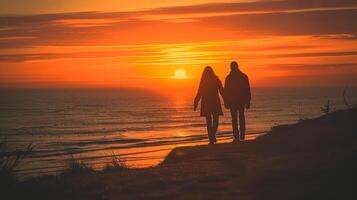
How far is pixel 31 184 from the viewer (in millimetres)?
8773

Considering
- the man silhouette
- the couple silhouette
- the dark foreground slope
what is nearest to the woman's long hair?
the couple silhouette

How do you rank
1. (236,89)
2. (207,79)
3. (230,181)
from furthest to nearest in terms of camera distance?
(236,89) < (207,79) < (230,181)

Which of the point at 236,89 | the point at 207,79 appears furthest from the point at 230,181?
the point at 236,89

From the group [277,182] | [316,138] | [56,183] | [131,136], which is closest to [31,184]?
[56,183]

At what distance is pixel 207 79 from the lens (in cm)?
1444

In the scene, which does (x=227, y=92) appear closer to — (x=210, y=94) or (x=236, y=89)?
(x=236, y=89)

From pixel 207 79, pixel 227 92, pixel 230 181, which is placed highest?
pixel 207 79

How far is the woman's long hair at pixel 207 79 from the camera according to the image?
47.0 feet

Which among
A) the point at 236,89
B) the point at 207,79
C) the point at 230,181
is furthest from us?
the point at 236,89

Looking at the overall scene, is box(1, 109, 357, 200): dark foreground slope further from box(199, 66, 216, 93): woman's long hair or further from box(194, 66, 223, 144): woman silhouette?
box(199, 66, 216, 93): woman's long hair

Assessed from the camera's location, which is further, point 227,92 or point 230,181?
point 227,92

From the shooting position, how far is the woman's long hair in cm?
1432

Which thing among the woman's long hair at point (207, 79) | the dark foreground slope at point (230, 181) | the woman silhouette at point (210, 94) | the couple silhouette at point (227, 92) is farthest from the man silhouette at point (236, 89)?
the dark foreground slope at point (230, 181)

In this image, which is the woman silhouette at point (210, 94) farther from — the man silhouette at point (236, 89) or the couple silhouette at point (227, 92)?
the man silhouette at point (236, 89)
